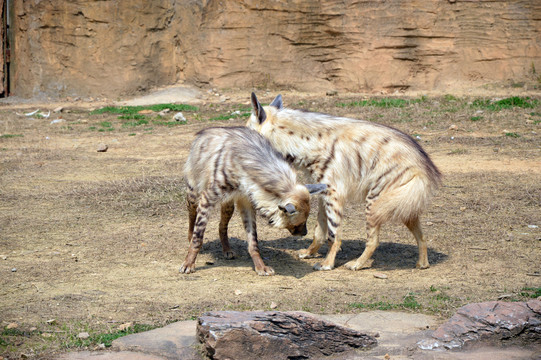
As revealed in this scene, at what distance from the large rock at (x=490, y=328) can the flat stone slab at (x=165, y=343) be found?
137 centimetres

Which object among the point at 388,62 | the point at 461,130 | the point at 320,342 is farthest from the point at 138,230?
the point at 388,62

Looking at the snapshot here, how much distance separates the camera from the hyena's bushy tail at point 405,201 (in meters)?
5.12

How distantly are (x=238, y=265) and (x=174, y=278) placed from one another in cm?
72

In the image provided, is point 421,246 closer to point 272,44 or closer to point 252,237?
point 252,237

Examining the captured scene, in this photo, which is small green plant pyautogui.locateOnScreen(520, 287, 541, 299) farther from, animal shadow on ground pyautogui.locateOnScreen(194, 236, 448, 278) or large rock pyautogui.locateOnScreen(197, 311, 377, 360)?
large rock pyautogui.locateOnScreen(197, 311, 377, 360)

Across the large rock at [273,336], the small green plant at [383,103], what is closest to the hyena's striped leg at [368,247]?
the large rock at [273,336]

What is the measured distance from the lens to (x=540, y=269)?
5.05 meters

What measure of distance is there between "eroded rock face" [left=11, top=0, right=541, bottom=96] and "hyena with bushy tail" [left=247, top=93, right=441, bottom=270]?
10274 millimetres

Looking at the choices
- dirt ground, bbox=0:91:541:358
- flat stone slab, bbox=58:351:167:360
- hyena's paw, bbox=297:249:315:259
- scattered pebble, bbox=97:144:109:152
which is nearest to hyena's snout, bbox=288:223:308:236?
dirt ground, bbox=0:91:541:358

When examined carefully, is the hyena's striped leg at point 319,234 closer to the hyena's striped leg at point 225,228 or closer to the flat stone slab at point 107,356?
the hyena's striped leg at point 225,228

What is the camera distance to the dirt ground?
434 centimetres

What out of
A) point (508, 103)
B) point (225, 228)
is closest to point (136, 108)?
point (508, 103)

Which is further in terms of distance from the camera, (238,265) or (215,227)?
(215,227)

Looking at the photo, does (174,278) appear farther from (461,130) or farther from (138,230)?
(461,130)
